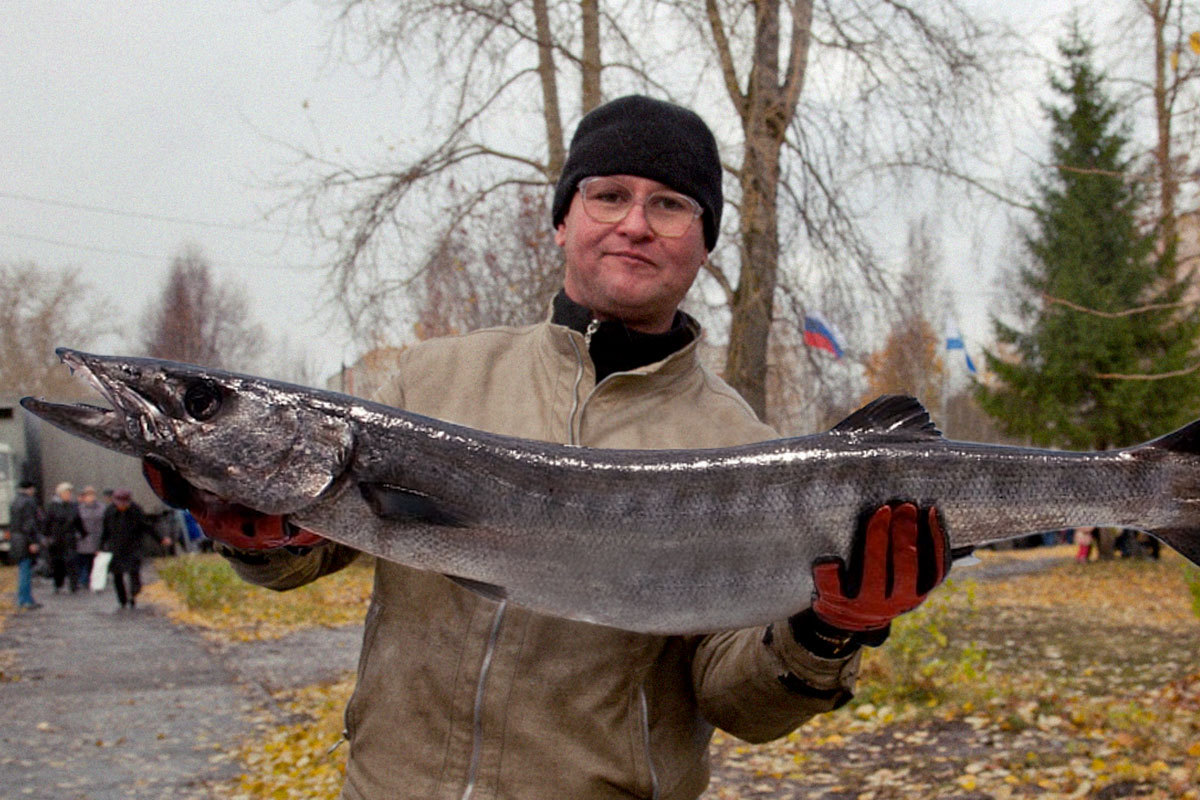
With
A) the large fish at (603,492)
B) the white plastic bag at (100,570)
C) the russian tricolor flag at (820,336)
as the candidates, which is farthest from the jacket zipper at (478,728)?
the white plastic bag at (100,570)

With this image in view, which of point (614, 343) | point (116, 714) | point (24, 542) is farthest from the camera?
point (24, 542)

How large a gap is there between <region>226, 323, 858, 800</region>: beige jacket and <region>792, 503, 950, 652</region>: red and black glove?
8.0 inches

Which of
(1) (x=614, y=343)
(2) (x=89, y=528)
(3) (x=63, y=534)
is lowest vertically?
(3) (x=63, y=534)

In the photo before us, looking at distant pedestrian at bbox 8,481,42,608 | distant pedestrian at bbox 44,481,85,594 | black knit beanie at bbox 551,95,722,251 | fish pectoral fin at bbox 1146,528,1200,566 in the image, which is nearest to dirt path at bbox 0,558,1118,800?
distant pedestrian at bbox 8,481,42,608

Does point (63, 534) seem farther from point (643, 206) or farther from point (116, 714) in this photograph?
point (643, 206)

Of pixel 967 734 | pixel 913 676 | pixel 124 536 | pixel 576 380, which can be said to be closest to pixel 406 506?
pixel 576 380

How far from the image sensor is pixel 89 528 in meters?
21.1

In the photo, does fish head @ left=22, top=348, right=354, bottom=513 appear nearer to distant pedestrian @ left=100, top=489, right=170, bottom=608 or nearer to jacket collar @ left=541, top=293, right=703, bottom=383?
jacket collar @ left=541, top=293, right=703, bottom=383

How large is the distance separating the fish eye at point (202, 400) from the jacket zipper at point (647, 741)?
1291 mm

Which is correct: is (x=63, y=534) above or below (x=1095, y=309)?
below

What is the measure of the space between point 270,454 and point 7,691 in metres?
10.0

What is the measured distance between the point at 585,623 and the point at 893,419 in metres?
0.99

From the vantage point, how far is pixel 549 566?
2.60 meters

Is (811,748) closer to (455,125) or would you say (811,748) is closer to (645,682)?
(645,682)
